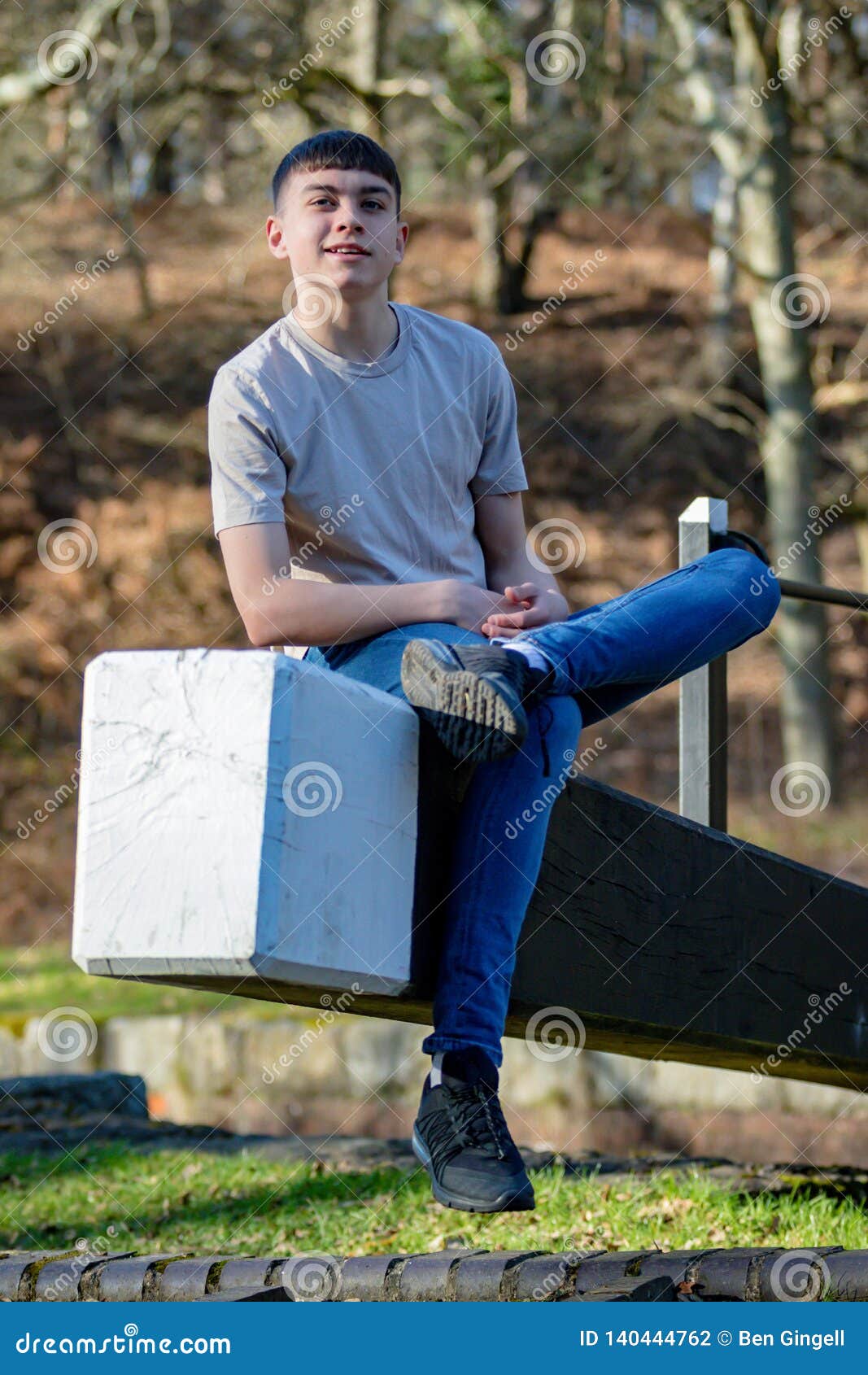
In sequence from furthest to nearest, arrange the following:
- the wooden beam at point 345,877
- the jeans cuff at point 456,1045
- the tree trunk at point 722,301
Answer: the tree trunk at point 722,301 → the jeans cuff at point 456,1045 → the wooden beam at point 345,877

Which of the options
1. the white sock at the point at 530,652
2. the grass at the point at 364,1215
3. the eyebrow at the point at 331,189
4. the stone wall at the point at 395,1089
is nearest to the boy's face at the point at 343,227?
the eyebrow at the point at 331,189

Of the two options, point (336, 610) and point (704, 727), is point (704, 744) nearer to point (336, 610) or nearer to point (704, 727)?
point (704, 727)

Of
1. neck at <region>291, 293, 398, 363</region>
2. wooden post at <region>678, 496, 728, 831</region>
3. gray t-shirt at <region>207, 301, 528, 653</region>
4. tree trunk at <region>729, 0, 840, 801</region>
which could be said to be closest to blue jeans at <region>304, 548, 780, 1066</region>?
gray t-shirt at <region>207, 301, 528, 653</region>

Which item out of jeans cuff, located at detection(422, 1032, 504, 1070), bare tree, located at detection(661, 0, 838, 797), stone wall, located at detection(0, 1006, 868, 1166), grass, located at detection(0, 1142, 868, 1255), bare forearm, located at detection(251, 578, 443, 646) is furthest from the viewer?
bare tree, located at detection(661, 0, 838, 797)

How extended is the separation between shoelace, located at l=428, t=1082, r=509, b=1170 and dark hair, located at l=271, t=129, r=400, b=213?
1.47 meters

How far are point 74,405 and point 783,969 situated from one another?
1712 centimetres

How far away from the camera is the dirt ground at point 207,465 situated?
46.8 ft

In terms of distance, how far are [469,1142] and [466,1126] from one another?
0.07 feet

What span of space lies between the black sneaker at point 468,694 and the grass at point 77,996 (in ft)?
19.7

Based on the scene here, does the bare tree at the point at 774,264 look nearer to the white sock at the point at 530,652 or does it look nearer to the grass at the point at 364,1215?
the grass at the point at 364,1215

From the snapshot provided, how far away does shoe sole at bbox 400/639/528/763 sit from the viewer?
7.10ft

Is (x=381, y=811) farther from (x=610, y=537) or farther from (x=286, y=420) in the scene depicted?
(x=610, y=537)

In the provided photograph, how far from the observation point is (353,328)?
2697 millimetres

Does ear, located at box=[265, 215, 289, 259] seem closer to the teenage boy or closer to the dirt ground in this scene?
the teenage boy
